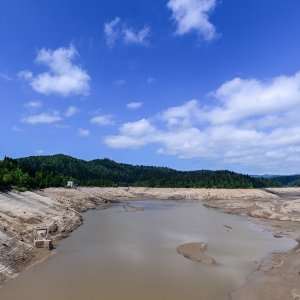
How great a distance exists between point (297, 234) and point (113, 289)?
109ft

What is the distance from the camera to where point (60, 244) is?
42469mm

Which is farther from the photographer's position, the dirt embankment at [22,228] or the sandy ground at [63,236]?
the dirt embankment at [22,228]

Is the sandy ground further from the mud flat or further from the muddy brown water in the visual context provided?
the mud flat

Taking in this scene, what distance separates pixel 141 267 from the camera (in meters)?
33.4

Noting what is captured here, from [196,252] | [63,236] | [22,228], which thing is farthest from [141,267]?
[63,236]

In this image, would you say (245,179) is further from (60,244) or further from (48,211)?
(60,244)

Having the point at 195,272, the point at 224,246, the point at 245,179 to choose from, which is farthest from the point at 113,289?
the point at 245,179

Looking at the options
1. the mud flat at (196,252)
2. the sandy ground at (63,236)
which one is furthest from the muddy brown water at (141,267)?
the sandy ground at (63,236)

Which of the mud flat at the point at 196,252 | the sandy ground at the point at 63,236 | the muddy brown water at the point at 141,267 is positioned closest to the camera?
the muddy brown water at the point at 141,267

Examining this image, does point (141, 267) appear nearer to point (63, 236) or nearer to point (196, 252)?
point (196, 252)

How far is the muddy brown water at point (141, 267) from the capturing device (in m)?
26.6

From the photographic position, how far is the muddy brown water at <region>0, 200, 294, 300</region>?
26.6 meters

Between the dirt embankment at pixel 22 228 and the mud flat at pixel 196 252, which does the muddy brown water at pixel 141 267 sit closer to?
the mud flat at pixel 196 252

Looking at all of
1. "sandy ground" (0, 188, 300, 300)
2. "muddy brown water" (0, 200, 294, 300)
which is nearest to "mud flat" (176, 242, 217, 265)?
"muddy brown water" (0, 200, 294, 300)
